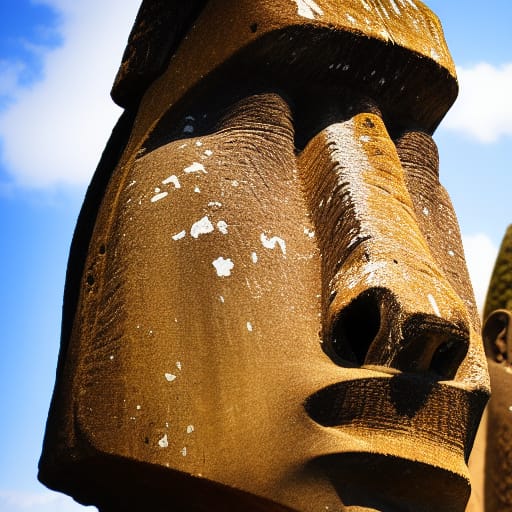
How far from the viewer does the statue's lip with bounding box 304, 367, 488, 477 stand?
6.91 feet

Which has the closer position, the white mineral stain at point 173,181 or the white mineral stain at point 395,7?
the white mineral stain at point 173,181

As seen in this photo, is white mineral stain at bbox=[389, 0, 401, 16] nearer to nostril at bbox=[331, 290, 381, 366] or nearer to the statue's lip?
nostril at bbox=[331, 290, 381, 366]

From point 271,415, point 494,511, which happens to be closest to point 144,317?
point 271,415

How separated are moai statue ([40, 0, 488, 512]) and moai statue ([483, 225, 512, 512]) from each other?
837 millimetres

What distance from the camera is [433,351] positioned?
2.19m

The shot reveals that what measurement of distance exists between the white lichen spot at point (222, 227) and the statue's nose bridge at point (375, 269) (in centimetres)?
21

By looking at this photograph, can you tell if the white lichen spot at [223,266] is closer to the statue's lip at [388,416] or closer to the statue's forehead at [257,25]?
the statue's lip at [388,416]

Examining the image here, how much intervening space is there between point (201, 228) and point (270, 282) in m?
0.18

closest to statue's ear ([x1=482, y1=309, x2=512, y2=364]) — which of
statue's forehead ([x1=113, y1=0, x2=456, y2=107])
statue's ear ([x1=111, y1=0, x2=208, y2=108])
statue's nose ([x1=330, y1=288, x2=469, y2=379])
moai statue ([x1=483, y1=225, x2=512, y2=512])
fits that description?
moai statue ([x1=483, y1=225, x2=512, y2=512])

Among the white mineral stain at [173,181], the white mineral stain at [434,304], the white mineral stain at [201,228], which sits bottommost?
the white mineral stain at [201,228]

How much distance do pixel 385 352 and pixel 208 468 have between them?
0.39 m

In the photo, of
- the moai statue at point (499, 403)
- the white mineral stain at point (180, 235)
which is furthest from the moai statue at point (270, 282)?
the moai statue at point (499, 403)

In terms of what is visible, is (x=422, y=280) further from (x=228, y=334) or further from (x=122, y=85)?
(x=122, y=85)

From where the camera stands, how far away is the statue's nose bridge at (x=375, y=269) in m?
2.16
